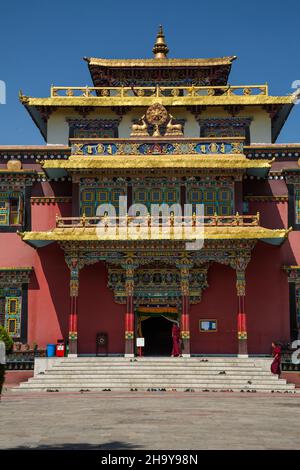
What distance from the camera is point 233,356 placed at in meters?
28.0

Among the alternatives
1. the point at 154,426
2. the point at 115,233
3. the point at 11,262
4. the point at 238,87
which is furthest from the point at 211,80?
the point at 154,426

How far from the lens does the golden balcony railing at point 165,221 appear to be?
27.3 m

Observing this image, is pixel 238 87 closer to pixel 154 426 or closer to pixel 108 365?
pixel 108 365

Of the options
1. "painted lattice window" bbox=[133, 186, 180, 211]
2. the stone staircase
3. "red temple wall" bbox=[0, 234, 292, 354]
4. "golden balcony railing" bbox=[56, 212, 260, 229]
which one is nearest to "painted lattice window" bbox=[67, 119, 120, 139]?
"painted lattice window" bbox=[133, 186, 180, 211]

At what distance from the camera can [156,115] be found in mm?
29578

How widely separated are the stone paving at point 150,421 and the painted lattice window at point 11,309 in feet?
23.6

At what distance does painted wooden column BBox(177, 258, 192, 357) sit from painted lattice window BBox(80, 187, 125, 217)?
400cm

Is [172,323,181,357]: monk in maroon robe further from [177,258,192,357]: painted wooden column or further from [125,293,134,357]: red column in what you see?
[125,293,134,357]: red column

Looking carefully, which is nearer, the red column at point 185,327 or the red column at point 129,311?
the red column at point 185,327

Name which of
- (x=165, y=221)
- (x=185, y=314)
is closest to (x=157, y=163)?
(x=165, y=221)

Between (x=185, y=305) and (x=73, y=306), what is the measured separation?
4556 millimetres

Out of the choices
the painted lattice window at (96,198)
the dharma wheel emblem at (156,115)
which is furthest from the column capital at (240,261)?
the dharma wheel emblem at (156,115)

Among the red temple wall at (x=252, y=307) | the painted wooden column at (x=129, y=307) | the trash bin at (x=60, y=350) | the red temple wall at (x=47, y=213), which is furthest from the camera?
the red temple wall at (x=47, y=213)

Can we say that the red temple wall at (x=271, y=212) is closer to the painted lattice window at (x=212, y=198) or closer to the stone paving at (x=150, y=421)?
the painted lattice window at (x=212, y=198)
